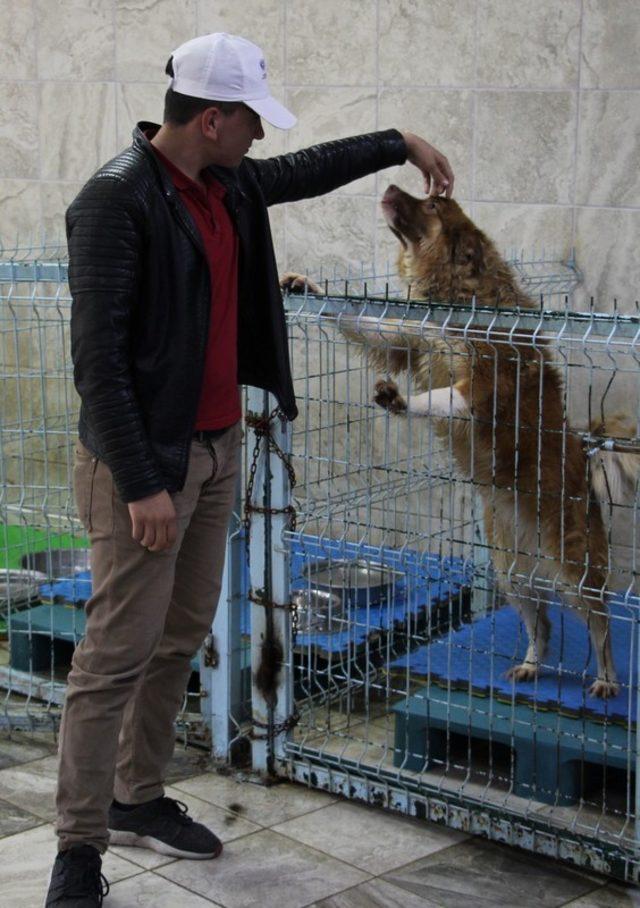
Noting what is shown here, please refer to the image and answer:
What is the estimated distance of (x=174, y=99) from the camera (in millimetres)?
3131

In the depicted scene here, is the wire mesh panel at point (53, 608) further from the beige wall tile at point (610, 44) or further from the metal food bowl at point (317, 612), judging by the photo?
the beige wall tile at point (610, 44)

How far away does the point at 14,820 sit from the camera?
392 centimetres

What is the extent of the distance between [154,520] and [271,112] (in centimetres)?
99

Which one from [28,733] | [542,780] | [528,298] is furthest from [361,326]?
[28,733]

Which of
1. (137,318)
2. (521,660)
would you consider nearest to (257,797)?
(521,660)

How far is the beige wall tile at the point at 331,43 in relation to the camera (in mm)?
5680

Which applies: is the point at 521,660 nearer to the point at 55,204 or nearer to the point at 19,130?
the point at 55,204

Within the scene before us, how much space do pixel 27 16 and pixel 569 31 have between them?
3120 mm

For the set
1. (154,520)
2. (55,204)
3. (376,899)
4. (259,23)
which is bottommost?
(376,899)

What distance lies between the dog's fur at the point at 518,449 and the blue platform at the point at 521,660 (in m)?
0.07

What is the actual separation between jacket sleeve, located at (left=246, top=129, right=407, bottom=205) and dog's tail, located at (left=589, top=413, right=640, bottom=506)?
39.4 inches

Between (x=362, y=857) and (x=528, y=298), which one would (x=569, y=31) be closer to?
(x=528, y=298)

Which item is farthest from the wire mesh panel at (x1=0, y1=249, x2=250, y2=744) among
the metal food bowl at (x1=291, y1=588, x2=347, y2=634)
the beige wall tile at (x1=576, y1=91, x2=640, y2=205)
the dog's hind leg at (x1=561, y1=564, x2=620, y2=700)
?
the beige wall tile at (x1=576, y1=91, x2=640, y2=205)

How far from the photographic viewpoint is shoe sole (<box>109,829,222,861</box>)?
3.66m
